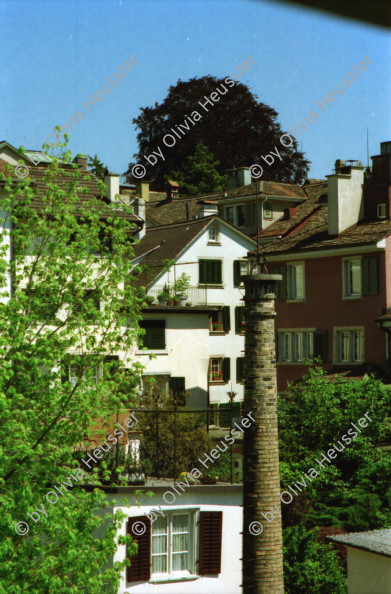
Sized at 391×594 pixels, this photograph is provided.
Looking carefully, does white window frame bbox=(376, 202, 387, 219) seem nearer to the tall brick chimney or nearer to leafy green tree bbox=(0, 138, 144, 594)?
the tall brick chimney

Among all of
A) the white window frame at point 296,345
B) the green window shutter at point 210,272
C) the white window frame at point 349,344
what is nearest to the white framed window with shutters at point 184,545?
the white window frame at point 349,344

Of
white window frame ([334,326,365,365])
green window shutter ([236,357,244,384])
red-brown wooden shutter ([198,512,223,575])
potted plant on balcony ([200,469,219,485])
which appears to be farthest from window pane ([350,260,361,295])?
red-brown wooden shutter ([198,512,223,575])

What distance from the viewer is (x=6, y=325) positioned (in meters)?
13.0

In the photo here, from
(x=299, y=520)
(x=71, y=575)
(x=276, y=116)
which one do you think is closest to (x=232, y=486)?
(x=299, y=520)

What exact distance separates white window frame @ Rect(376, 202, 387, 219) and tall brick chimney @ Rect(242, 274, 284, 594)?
10.1m

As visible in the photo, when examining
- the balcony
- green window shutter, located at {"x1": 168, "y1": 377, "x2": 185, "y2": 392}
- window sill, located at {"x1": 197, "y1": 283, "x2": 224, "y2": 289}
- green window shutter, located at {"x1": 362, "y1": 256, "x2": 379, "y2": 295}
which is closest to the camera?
green window shutter, located at {"x1": 362, "y1": 256, "x2": 379, "y2": 295}

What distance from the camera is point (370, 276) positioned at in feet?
77.7

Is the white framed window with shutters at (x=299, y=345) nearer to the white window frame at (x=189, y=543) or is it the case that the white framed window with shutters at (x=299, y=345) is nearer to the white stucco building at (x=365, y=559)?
the white window frame at (x=189, y=543)

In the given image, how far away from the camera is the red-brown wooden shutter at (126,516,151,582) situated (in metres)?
15.2

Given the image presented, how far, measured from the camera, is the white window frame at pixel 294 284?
84.1 feet

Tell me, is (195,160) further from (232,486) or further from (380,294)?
(232,486)

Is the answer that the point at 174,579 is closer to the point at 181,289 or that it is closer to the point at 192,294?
the point at 181,289

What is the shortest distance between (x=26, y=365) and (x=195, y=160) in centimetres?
2266

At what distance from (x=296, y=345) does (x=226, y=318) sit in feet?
17.6
